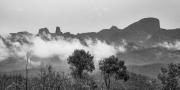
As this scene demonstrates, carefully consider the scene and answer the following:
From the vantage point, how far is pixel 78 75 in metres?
115

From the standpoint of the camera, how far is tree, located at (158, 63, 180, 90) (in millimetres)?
121575

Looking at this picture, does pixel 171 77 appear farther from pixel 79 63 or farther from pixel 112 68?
pixel 79 63

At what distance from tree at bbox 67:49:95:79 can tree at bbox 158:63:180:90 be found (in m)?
31.4

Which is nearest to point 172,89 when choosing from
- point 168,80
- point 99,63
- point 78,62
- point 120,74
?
point 168,80

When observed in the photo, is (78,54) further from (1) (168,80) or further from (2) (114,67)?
(1) (168,80)

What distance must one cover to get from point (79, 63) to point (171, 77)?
126 ft

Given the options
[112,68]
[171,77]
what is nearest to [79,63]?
[112,68]

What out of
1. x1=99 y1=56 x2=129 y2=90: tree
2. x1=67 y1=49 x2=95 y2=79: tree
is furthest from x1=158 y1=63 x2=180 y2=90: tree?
x1=67 y1=49 x2=95 y2=79: tree

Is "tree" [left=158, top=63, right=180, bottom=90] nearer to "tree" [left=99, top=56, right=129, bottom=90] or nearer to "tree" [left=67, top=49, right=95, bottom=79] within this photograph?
"tree" [left=99, top=56, right=129, bottom=90]

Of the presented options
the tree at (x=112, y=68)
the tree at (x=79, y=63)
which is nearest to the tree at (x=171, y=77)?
the tree at (x=112, y=68)

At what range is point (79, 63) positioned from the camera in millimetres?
114938

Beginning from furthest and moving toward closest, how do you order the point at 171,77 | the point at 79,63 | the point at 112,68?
the point at 171,77 < the point at 112,68 < the point at 79,63

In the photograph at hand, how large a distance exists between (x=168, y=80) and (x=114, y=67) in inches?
942

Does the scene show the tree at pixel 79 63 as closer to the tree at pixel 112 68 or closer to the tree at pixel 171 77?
the tree at pixel 112 68
